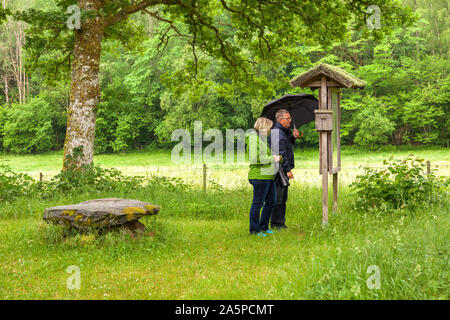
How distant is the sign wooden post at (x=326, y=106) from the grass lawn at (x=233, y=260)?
92 centimetres

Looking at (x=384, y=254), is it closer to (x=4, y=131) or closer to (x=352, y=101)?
(x=352, y=101)

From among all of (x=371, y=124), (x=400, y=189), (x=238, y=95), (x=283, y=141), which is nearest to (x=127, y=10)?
(x=283, y=141)

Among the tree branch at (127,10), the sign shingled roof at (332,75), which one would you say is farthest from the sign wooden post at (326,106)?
the tree branch at (127,10)

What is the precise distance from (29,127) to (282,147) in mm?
41732

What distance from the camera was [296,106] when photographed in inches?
379

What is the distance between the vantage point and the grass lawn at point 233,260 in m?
4.85

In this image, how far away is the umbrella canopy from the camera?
8953mm

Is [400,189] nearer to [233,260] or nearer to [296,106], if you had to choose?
[296,106]

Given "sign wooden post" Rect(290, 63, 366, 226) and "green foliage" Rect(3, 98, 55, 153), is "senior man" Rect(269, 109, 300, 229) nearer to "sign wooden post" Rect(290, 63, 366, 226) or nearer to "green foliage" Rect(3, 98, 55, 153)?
"sign wooden post" Rect(290, 63, 366, 226)

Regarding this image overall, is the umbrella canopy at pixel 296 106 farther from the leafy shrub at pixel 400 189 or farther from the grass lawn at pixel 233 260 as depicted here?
the grass lawn at pixel 233 260

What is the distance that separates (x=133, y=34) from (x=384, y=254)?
51.2 feet

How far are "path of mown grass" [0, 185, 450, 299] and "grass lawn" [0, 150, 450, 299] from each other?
0.01 meters

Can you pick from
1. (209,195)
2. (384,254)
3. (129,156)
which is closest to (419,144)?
(129,156)

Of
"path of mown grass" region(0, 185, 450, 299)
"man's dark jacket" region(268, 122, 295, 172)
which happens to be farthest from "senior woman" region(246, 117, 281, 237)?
"path of mown grass" region(0, 185, 450, 299)
